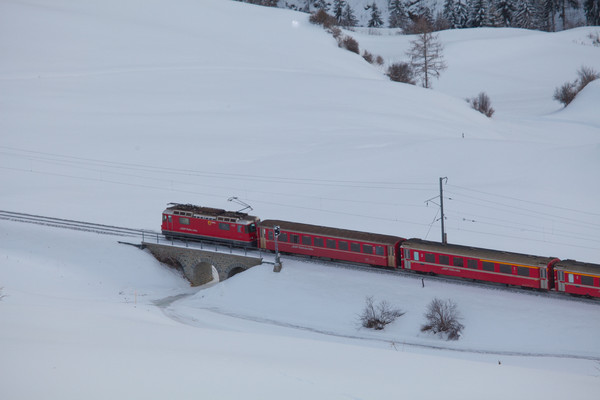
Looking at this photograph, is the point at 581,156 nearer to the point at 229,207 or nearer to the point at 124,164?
the point at 229,207

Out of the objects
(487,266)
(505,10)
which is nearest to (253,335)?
(487,266)

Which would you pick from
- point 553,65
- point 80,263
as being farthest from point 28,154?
point 553,65

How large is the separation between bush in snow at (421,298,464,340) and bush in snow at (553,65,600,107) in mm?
74726

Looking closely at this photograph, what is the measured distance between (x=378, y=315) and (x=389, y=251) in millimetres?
4560

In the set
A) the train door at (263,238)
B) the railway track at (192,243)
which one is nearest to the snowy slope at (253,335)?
the railway track at (192,243)

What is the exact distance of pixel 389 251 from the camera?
125 ft

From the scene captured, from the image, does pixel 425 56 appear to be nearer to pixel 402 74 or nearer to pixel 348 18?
pixel 402 74

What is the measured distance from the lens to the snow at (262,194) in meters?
18.5

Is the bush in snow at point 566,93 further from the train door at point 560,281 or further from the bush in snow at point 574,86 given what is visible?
the train door at point 560,281

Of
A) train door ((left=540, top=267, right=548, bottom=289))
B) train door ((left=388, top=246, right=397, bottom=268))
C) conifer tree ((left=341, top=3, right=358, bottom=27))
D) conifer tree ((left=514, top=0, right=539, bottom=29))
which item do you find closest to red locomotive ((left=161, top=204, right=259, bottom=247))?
train door ((left=388, top=246, right=397, bottom=268))

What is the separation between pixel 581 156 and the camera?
2242 inches

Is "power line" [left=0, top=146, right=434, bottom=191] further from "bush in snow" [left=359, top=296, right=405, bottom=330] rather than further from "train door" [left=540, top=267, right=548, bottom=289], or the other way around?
"train door" [left=540, top=267, right=548, bottom=289]

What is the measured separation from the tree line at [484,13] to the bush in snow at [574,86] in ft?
149

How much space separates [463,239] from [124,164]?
107 ft
